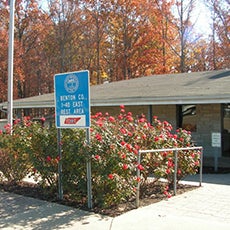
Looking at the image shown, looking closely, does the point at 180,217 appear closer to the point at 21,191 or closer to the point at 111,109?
the point at 21,191

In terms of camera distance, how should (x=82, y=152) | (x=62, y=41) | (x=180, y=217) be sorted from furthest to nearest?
(x=62, y=41) < (x=82, y=152) < (x=180, y=217)

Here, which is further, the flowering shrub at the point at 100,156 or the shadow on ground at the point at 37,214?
the flowering shrub at the point at 100,156

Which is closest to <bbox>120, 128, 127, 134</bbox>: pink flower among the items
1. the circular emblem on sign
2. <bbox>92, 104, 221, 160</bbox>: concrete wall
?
the circular emblem on sign

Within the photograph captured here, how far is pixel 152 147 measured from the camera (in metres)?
7.55

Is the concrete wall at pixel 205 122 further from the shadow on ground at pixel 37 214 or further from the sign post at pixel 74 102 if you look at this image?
the shadow on ground at pixel 37 214

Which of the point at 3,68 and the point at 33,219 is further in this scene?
the point at 3,68

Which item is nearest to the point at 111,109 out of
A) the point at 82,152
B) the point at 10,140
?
the point at 10,140

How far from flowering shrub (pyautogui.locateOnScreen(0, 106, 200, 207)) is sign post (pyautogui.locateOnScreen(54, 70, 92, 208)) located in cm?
19

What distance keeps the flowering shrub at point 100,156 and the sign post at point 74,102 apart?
193 mm

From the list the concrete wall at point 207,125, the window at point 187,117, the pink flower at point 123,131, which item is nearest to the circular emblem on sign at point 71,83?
the pink flower at point 123,131

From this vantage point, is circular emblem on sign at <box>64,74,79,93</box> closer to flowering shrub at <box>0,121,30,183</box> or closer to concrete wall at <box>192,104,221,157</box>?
flowering shrub at <box>0,121,30,183</box>

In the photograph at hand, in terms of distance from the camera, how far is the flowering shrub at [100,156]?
6.35 metres

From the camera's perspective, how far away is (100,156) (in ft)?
21.1

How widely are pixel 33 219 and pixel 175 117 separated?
953 centimetres
